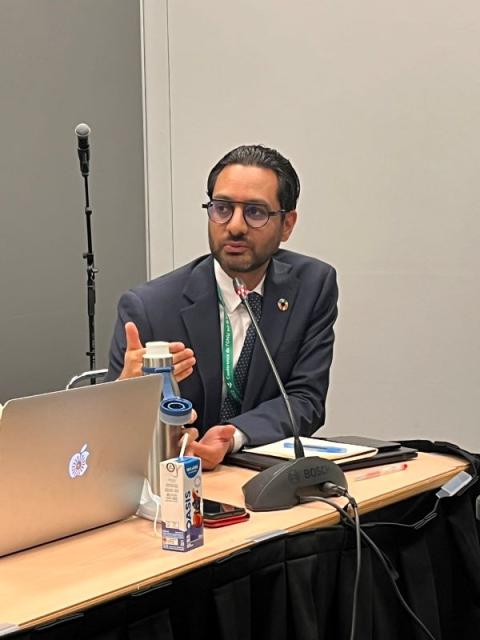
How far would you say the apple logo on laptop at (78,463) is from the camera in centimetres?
135

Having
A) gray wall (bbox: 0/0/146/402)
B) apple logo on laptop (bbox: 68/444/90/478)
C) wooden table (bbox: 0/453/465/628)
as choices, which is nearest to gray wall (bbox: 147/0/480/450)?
gray wall (bbox: 0/0/146/402)

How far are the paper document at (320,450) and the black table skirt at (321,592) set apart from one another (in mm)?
178

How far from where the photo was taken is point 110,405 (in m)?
1.38

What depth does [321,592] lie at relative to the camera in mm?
1498

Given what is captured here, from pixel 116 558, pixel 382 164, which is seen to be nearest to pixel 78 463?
pixel 116 558

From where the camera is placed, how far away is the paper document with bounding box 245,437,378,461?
1839mm

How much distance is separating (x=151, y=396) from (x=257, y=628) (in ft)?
1.30

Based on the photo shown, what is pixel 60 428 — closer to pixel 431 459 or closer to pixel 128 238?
pixel 431 459

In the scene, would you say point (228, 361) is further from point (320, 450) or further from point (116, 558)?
point (116, 558)

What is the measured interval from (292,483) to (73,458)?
16.2 inches

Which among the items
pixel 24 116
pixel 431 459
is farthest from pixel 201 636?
pixel 24 116

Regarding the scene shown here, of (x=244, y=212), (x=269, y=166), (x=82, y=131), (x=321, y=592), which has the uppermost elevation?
(x=82, y=131)

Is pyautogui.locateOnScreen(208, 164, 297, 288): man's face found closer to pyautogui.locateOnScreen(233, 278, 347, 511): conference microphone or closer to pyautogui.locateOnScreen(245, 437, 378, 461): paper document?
pyautogui.locateOnScreen(245, 437, 378, 461): paper document

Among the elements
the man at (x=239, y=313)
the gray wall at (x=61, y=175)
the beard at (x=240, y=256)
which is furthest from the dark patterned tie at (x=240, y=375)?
the gray wall at (x=61, y=175)
